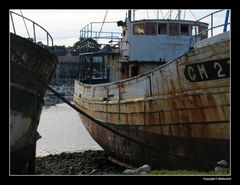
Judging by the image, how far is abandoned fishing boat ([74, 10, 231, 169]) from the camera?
8.82 meters

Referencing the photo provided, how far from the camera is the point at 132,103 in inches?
467

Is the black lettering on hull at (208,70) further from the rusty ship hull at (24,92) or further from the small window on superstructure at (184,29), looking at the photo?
the small window on superstructure at (184,29)

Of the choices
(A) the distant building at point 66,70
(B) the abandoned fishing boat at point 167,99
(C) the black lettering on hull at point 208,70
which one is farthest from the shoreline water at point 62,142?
(C) the black lettering on hull at point 208,70

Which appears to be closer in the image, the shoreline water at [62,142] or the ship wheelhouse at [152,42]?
the ship wheelhouse at [152,42]

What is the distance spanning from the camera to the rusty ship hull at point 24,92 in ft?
29.1

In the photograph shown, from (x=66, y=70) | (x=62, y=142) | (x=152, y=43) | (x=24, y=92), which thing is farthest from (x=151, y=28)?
(x=66, y=70)

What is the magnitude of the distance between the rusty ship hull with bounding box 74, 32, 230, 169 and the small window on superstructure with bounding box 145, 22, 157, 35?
8.91 feet

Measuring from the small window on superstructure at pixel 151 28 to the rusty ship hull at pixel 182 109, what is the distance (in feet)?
8.91

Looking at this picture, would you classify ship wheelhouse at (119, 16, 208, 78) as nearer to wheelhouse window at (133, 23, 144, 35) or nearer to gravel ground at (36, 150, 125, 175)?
wheelhouse window at (133, 23, 144, 35)

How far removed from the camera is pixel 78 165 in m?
16.3

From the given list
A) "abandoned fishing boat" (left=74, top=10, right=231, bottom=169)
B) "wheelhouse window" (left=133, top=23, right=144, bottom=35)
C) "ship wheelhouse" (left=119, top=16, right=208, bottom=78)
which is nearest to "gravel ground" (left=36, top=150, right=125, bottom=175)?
"abandoned fishing boat" (left=74, top=10, right=231, bottom=169)

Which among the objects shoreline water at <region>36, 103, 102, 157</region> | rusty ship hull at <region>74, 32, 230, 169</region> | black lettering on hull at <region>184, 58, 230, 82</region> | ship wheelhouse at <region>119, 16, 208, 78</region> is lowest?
shoreline water at <region>36, 103, 102, 157</region>
